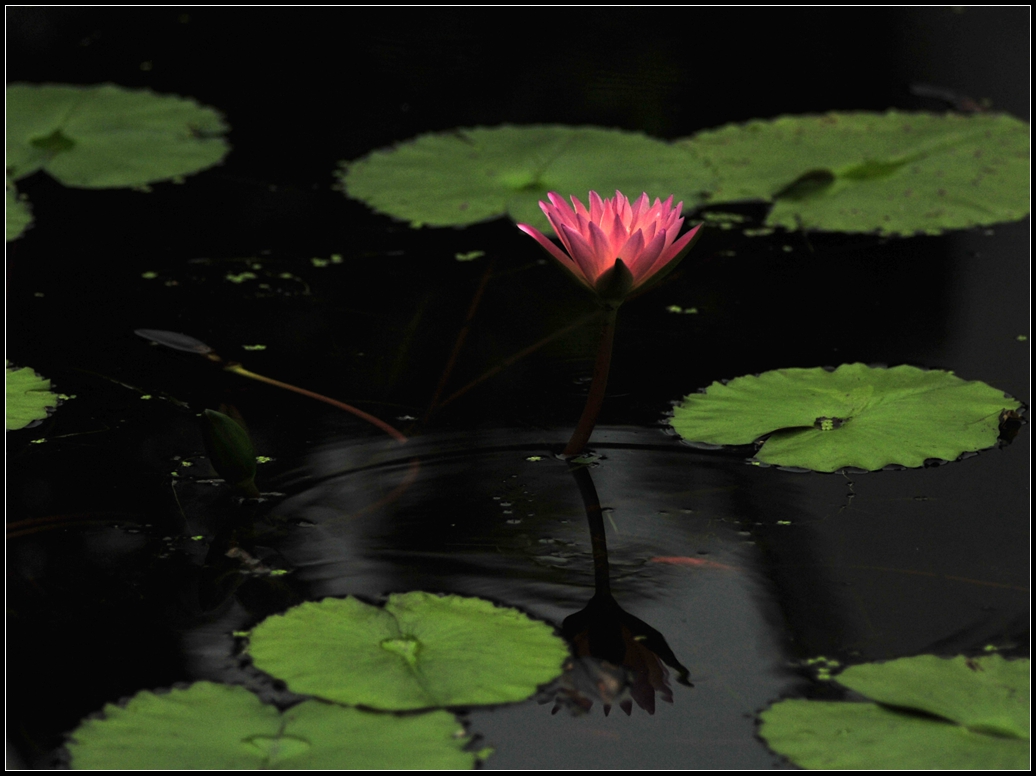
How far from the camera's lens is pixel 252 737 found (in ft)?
4.32

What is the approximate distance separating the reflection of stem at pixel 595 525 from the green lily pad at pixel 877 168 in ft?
4.02

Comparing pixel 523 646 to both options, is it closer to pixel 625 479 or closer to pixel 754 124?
pixel 625 479

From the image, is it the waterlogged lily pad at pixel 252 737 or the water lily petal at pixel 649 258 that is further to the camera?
the water lily petal at pixel 649 258

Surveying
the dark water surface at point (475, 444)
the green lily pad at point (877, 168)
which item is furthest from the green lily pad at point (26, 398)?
the green lily pad at point (877, 168)

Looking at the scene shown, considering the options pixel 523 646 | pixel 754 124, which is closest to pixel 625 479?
pixel 523 646

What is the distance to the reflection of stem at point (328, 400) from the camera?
201 cm

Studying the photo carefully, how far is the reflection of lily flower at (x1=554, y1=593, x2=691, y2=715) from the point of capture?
1.43m

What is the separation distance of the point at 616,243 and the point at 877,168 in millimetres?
1554

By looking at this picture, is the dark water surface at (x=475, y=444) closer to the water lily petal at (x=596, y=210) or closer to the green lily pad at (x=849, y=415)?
the green lily pad at (x=849, y=415)

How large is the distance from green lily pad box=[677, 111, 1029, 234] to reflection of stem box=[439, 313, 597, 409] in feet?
2.42

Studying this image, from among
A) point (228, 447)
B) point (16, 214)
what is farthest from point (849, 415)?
point (16, 214)

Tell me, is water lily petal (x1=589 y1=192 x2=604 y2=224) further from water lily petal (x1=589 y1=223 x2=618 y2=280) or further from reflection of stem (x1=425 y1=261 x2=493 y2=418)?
reflection of stem (x1=425 y1=261 x2=493 y2=418)

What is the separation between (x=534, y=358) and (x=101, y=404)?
0.85 m

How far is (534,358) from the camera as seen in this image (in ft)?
7.46
